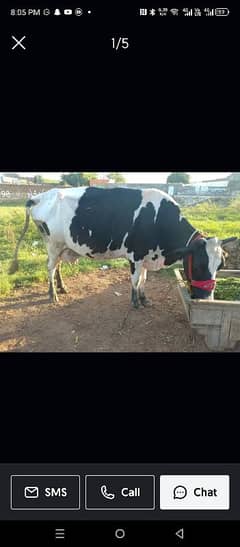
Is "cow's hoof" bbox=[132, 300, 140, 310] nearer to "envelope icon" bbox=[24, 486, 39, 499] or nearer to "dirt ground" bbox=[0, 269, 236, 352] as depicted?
"dirt ground" bbox=[0, 269, 236, 352]

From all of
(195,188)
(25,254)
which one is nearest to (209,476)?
(25,254)

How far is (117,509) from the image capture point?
108 centimetres

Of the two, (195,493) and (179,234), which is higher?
(179,234)

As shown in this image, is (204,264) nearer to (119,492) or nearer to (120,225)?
(120,225)

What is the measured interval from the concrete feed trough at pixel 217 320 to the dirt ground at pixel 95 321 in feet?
1.31

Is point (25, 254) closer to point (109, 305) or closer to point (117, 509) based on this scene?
point (109, 305)

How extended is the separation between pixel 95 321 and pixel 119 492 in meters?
2.99

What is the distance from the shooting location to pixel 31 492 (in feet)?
3.54

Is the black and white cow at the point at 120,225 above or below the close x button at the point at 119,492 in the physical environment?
above

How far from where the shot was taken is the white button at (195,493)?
3.45 ft
